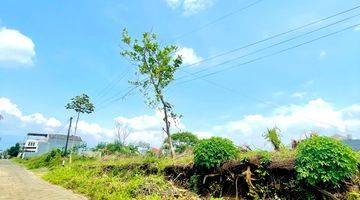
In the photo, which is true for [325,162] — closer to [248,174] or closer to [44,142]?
[248,174]

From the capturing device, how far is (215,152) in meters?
11.3

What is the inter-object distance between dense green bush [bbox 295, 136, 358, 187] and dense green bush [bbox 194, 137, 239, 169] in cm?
323

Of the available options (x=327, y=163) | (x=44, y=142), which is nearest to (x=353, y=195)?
(x=327, y=163)

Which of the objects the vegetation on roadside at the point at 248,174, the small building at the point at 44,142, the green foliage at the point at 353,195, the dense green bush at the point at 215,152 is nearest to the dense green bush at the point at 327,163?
the vegetation on roadside at the point at 248,174

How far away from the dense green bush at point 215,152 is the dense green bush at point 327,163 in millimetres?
3233

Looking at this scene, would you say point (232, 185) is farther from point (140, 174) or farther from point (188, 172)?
point (140, 174)

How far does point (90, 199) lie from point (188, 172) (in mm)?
4136

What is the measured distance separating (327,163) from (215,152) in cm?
406

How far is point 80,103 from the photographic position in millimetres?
44406

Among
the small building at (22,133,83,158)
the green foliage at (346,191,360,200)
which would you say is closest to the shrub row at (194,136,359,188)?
the green foliage at (346,191,360,200)

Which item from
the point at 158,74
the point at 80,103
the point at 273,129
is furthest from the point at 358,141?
the point at 80,103

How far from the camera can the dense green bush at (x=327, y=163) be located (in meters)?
7.83

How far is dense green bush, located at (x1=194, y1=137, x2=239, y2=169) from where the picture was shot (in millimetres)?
11250

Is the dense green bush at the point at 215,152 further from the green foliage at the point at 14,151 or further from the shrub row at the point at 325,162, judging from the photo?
the green foliage at the point at 14,151
